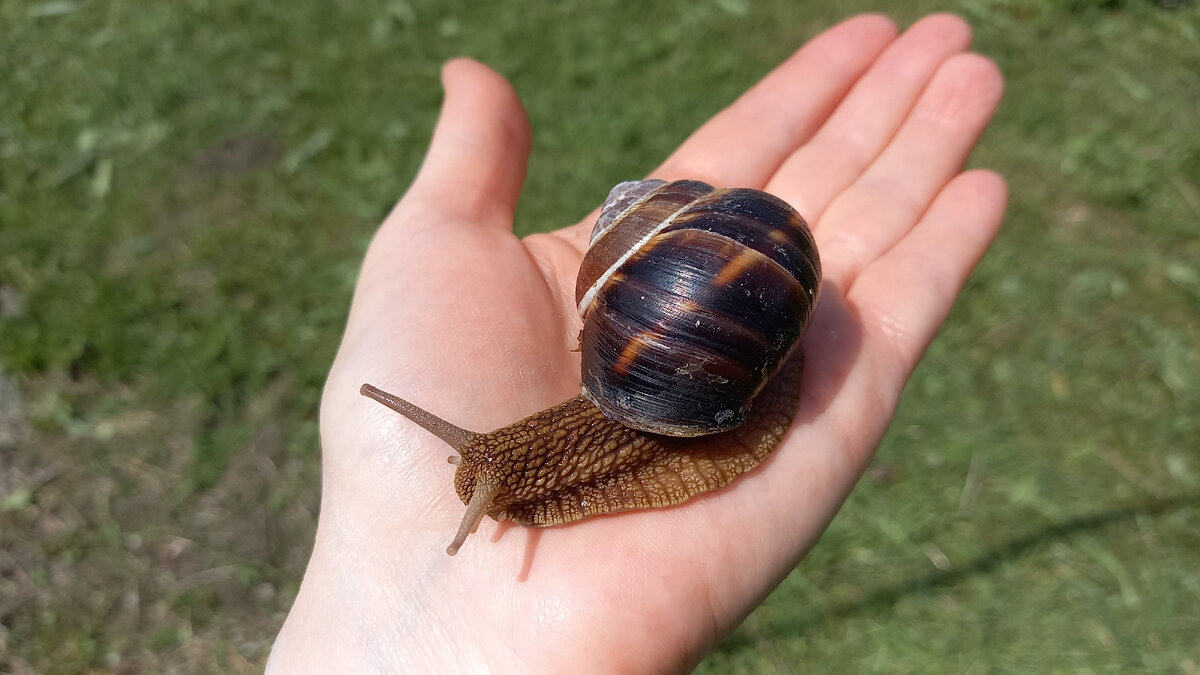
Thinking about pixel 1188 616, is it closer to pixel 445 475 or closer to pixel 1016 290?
pixel 1016 290

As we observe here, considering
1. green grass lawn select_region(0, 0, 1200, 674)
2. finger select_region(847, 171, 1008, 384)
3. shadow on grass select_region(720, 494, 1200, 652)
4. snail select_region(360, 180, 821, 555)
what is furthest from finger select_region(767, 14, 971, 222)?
shadow on grass select_region(720, 494, 1200, 652)

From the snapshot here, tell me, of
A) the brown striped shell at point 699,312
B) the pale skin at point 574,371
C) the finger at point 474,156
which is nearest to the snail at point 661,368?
the brown striped shell at point 699,312

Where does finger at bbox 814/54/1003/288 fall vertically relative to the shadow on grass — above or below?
above

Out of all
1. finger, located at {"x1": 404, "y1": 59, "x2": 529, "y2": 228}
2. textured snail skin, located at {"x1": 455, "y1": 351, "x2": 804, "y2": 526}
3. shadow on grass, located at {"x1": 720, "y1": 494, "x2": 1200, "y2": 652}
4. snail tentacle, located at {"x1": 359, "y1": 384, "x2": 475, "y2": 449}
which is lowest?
shadow on grass, located at {"x1": 720, "y1": 494, "x2": 1200, "y2": 652}

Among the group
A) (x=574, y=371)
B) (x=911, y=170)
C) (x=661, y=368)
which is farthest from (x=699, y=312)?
(x=911, y=170)

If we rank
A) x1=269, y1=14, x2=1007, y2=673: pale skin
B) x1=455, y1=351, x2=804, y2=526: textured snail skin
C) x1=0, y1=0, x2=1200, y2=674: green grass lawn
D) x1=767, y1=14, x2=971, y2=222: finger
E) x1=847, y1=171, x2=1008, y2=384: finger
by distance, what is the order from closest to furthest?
1. x1=269, y1=14, x2=1007, y2=673: pale skin
2. x1=455, y1=351, x2=804, y2=526: textured snail skin
3. x1=847, y1=171, x2=1008, y2=384: finger
4. x1=0, y1=0, x2=1200, y2=674: green grass lawn
5. x1=767, y1=14, x2=971, y2=222: finger

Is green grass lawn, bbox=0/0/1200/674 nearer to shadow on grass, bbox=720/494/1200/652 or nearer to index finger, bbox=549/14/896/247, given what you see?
shadow on grass, bbox=720/494/1200/652

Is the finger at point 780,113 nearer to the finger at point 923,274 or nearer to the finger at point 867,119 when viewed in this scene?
the finger at point 867,119
